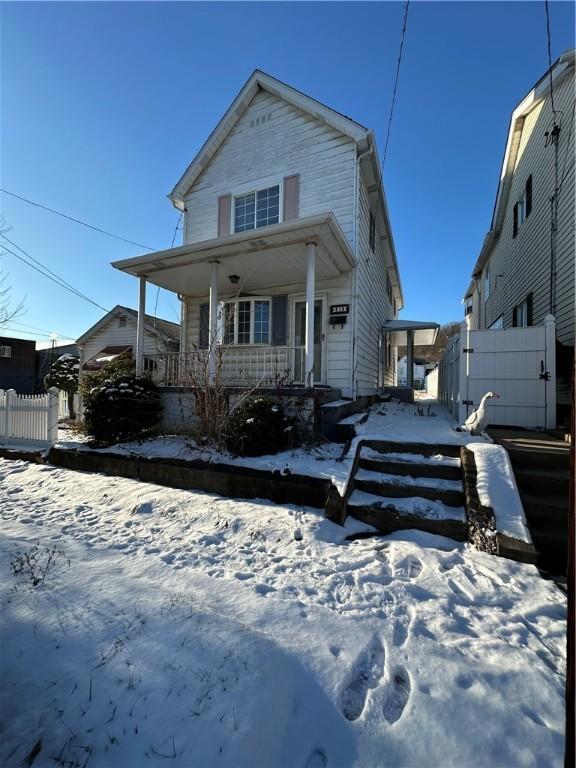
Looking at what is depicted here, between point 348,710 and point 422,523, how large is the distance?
6.65 ft

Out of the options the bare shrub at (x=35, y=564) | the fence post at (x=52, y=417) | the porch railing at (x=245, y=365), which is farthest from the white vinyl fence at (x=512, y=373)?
the fence post at (x=52, y=417)

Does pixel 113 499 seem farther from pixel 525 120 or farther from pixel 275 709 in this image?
pixel 525 120

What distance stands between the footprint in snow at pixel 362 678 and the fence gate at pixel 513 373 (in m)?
4.97

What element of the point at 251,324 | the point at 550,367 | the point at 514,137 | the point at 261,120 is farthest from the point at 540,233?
the point at 261,120

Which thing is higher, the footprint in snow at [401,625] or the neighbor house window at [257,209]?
the neighbor house window at [257,209]

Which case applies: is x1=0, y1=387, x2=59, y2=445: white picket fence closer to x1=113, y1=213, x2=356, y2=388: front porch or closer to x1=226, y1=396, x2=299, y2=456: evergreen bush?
x1=113, y1=213, x2=356, y2=388: front porch

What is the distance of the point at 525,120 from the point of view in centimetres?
940

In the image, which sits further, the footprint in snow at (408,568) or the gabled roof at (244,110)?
the gabled roof at (244,110)

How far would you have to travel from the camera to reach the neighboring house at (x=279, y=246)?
23.5ft

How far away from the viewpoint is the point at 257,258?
7.23 metres

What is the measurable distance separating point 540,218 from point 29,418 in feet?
42.4

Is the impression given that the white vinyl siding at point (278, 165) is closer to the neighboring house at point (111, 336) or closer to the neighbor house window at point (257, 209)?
the neighbor house window at point (257, 209)

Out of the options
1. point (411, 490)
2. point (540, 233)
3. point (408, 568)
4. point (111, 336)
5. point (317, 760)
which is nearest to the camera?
point (317, 760)

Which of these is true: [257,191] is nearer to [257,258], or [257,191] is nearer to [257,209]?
[257,209]
